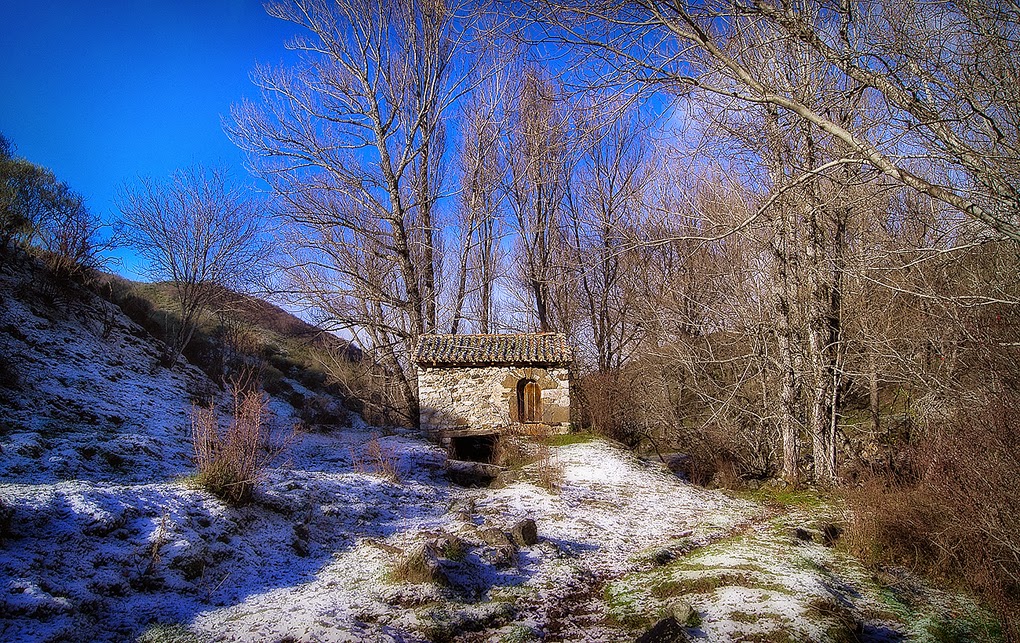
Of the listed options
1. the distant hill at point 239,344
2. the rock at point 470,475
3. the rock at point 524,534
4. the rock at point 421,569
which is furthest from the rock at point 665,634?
the distant hill at point 239,344

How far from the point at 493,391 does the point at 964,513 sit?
1069 cm

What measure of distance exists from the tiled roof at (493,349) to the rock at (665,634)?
35.0 ft

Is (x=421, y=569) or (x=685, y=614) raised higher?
(x=421, y=569)

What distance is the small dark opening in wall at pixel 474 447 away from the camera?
13.8m

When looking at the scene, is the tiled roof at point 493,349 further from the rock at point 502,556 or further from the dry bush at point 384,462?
the rock at point 502,556

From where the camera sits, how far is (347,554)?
229 inches

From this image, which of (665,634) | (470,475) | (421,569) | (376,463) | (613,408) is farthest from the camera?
(613,408)

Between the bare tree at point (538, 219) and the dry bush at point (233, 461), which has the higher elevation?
the bare tree at point (538, 219)

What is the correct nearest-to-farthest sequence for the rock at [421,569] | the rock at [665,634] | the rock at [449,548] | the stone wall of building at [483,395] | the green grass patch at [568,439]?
the rock at [665,634] < the rock at [421,569] < the rock at [449,548] < the green grass patch at [568,439] < the stone wall of building at [483,395]

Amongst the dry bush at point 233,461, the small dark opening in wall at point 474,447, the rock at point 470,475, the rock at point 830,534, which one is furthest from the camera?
the small dark opening in wall at point 474,447

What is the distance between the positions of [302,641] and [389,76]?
49.6ft

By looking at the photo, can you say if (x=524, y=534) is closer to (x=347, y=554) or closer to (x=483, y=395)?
(x=347, y=554)

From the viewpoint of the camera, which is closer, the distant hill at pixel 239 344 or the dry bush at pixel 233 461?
the dry bush at pixel 233 461

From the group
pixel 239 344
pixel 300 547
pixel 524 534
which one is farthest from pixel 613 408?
pixel 239 344
